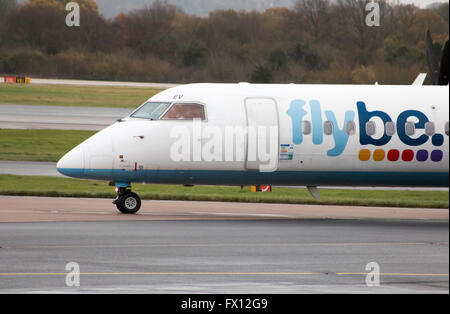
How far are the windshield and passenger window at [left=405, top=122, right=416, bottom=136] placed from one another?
5970 mm

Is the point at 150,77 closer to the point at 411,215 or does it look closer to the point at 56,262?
the point at 411,215

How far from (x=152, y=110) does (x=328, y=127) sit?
14.4 feet

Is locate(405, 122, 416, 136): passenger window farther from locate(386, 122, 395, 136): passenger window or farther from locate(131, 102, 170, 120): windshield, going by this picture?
locate(131, 102, 170, 120): windshield

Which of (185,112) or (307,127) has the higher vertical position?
(185,112)

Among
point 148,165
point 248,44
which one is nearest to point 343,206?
point 148,165

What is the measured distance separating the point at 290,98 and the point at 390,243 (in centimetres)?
581

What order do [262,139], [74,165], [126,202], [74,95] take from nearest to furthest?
[74,165], [262,139], [126,202], [74,95]

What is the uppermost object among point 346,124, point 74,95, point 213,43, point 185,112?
point 213,43

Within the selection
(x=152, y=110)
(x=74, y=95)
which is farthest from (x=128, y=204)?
(x=74, y=95)

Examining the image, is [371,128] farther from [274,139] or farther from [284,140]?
[274,139]

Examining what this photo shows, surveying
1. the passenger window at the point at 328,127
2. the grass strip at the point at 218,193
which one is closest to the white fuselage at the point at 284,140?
the passenger window at the point at 328,127

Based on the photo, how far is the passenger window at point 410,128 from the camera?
21719 mm

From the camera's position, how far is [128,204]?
21609 millimetres
